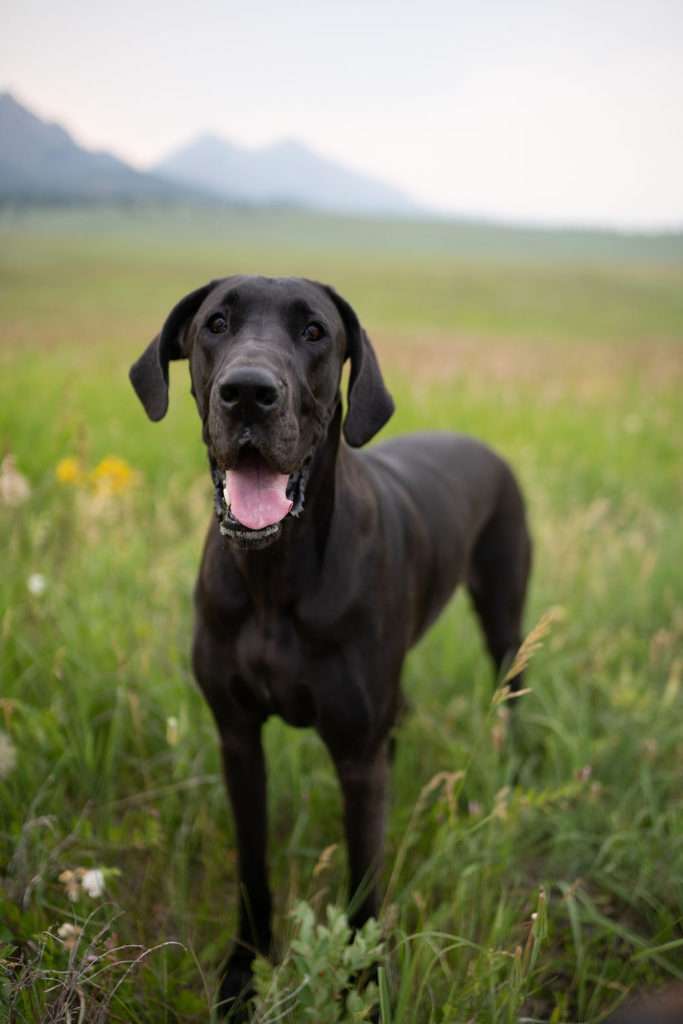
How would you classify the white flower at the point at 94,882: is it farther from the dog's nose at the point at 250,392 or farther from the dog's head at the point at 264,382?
the dog's nose at the point at 250,392

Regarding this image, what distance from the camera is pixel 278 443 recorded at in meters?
1.68

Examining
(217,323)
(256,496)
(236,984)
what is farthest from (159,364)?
(236,984)

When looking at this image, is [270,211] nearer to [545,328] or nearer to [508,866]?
[545,328]

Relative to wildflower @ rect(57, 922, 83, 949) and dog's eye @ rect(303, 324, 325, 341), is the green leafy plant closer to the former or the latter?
wildflower @ rect(57, 922, 83, 949)

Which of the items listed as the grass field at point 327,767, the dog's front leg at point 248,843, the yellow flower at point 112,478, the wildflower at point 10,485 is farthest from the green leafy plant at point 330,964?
the yellow flower at point 112,478

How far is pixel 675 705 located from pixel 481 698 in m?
0.84

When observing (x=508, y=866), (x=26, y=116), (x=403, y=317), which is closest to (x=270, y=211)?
(x=403, y=317)

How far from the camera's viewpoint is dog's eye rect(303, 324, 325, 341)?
192cm

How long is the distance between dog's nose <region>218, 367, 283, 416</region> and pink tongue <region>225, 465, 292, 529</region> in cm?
19

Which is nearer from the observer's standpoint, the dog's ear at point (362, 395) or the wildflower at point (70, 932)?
the wildflower at point (70, 932)

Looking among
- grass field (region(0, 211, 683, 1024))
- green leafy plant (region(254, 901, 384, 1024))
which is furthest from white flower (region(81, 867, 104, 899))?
green leafy plant (region(254, 901, 384, 1024))

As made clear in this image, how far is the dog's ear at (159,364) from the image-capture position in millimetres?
2049

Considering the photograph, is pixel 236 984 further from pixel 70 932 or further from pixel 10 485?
pixel 10 485

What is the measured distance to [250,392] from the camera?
1.62 metres
